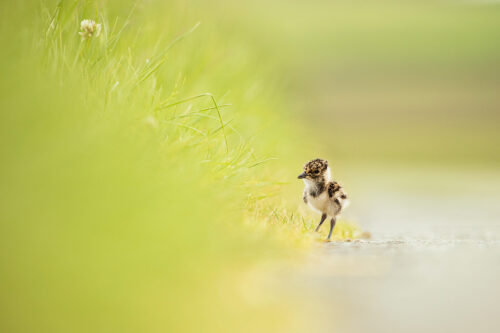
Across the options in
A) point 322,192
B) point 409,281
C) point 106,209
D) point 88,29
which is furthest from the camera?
point 322,192

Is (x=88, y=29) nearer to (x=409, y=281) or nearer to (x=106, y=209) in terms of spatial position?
(x=106, y=209)

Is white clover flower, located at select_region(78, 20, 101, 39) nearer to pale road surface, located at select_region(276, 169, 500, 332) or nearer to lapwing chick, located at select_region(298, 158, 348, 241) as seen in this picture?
pale road surface, located at select_region(276, 169, 500, 332)

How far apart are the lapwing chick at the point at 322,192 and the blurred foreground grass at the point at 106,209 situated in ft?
4.76

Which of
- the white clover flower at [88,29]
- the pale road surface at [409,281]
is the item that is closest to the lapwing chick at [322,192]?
the pale road surface at [409,281]

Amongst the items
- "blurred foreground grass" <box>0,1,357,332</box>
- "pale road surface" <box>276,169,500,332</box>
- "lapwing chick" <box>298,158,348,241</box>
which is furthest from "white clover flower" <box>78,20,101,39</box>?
"lapwing chick" <box>298,158,348,241</box>

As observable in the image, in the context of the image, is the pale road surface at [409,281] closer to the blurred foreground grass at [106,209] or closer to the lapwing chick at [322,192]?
the blurred foreground grass at [106,209]

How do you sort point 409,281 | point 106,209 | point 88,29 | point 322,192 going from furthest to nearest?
point 322,192 → point 88,29 → point 409,281 → point 106,209

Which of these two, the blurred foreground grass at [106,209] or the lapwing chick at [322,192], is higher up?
the lapwing chick at [322,192]

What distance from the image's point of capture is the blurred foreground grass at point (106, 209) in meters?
2.70

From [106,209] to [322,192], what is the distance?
3.63m

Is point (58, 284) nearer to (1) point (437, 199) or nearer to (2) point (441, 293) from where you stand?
(2) point (441, 293)

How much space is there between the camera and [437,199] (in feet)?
30.7

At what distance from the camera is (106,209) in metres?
3.02

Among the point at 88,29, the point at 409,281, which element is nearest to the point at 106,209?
the point at 409,281
